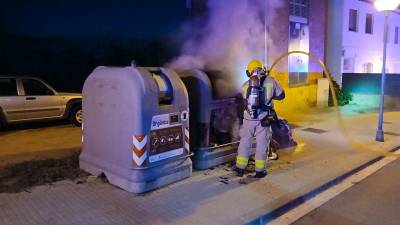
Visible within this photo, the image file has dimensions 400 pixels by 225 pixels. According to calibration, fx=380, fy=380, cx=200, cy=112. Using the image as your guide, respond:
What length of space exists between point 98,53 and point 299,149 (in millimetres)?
12569

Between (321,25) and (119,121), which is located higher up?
(321,25)

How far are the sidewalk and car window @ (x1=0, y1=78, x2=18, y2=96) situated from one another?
17.2ft

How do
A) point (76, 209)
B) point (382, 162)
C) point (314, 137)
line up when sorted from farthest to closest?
1. point (314, 137)
2. point (382, 162)
3. point (76, 209)

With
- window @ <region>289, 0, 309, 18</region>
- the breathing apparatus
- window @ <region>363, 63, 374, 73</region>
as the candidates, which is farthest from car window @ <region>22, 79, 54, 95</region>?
window @ <region>363, 63, 374, 73</region>

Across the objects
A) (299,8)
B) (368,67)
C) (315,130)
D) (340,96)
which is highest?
(299,8)

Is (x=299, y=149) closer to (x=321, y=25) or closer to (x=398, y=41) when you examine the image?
(x=321, y=25)

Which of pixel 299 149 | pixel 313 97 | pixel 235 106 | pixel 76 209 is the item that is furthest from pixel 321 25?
pixel 76 209

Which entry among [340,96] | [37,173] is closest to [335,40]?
[340,96]

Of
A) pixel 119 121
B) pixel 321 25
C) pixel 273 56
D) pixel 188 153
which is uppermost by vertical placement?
pixel 321 25

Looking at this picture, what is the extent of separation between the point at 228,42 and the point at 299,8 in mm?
7208

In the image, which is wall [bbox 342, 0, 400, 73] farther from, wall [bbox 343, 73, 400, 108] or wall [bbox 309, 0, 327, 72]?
wall [bbox 309, 0, 327, 72]

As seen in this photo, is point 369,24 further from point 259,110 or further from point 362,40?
point 259,110

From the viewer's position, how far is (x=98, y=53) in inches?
703

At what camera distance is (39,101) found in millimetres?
9953
